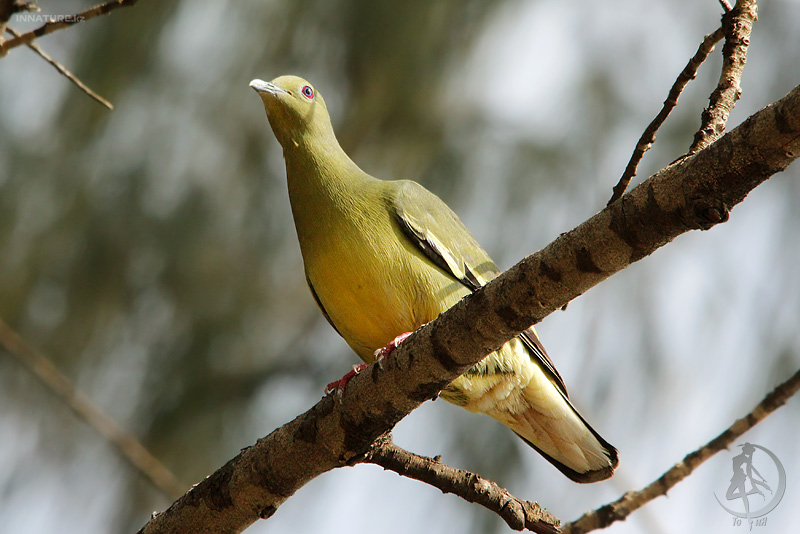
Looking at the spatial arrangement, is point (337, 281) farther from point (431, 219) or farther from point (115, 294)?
point (115, 294)

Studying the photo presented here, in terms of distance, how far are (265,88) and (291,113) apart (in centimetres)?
15

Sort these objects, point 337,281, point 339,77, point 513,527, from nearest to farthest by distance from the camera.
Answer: point 513,527 < point 337,281 < point 339,77

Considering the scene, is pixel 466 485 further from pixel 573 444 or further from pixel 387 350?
pixel 573 444

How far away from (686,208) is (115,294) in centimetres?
388

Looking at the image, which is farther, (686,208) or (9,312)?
(9,312)

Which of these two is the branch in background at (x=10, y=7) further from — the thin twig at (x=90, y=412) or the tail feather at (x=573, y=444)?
the thin twig at (x=90, y=412)

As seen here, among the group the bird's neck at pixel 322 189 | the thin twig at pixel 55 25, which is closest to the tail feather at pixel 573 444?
the bird's neck at pixel 322 189

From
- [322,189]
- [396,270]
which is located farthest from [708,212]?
[322,189]

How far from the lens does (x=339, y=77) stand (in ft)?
16.8

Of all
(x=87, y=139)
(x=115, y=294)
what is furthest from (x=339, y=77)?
(x=115, y=294)

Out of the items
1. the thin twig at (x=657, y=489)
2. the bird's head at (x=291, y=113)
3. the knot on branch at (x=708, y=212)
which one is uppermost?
the bird's head at (x=291, y=113)

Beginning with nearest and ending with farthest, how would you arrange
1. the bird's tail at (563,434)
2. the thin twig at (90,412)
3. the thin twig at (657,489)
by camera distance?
the thin twig at (657,489), the bird's tail at (563,434), the thin twig at (90,412)

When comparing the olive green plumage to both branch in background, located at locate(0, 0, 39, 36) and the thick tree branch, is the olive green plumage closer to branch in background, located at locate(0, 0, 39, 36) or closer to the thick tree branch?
the thick tree branch

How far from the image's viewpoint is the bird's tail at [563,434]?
343 centimetres
